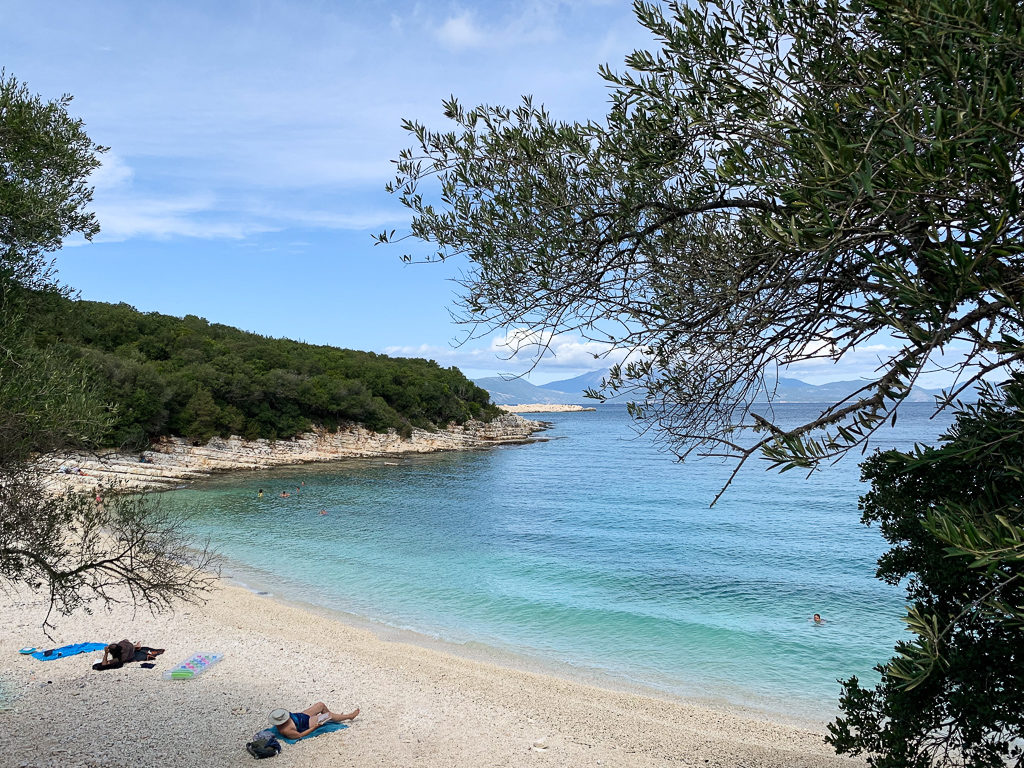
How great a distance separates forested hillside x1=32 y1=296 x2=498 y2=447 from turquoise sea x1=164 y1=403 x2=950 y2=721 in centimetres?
680

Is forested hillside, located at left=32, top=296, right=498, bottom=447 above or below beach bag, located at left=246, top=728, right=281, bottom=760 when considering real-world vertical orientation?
above

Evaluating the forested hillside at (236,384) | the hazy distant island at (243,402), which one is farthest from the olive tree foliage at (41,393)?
the forested hillside at (236,384)

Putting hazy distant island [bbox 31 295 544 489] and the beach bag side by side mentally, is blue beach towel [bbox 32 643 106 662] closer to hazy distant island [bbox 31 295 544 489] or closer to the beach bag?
the beach bag

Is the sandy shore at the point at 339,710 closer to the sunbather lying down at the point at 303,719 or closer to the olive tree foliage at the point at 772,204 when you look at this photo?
the sunbather lying down at the point at 303,719

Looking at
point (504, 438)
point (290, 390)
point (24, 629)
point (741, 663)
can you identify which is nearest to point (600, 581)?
point (741, 663)

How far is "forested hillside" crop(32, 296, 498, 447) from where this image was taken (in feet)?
129

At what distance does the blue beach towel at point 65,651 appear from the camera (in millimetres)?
11605

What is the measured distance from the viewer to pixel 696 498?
39406 millimetres

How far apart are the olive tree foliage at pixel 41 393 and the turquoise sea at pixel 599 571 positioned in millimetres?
5303

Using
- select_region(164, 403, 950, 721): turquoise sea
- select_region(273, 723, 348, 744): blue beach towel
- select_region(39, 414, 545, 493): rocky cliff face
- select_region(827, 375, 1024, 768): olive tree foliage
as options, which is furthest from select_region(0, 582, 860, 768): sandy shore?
select_region(39, 414, 545, 493): rocky cliff face

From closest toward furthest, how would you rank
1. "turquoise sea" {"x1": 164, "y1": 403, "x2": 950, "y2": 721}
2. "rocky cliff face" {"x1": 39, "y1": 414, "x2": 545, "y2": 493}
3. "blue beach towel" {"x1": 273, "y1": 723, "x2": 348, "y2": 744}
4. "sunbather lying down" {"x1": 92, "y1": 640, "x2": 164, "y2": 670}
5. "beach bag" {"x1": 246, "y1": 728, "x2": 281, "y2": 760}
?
"beach bag" {"x1": 246, "y1": 728, "x2": 281, "y2": 760} < "blue beach towel" {"x1": 273, "y1": 723, "x2": 348, "y2": 744} < "sunbather lying down" {"x1": 92, "y1": 640, "x2": 164, "y2": 670} < "turquoise sea" {"x1": 164, "y1": 403, "x2": 950, "y2": 721} < "rocky cliff face" {"x1": 39, "y1": 414, "x2": 545, "y2": 493}

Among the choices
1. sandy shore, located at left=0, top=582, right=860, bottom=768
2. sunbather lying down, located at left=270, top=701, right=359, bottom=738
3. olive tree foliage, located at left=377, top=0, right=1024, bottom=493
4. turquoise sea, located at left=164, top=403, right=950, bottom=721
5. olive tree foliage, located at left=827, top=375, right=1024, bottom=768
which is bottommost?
turquoise sea, located at left=164, top=403, right=950, bottom=721

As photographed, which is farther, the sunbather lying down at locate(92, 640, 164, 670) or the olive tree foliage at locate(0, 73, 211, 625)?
the sunbather lying down at locate(92, 640, 164, 670)

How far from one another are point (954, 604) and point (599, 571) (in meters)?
18.3
